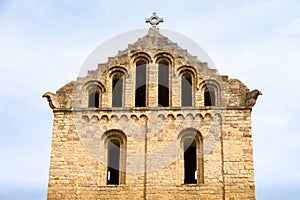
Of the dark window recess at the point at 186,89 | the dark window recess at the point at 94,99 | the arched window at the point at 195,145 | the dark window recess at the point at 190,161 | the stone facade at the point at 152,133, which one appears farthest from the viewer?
the dark window recess at the point at 186,89

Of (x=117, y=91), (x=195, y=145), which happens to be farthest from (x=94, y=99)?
(x=195, y=145)

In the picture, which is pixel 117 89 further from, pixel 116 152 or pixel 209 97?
pixel 209 97

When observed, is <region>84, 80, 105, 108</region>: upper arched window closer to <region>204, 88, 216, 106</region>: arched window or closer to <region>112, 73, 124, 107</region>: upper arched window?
<region>112, 73, 124, 107</region>: upper arched window

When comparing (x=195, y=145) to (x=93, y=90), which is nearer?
(x=195, y=145)

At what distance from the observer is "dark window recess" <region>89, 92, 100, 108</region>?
98.0 feet

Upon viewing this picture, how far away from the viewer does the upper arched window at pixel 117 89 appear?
30266 mm

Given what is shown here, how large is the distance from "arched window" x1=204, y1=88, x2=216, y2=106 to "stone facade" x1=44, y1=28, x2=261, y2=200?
5cm

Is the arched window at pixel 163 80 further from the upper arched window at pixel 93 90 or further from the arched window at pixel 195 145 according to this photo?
the upper arched window at pixel 93 90

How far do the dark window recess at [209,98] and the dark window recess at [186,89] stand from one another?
0.68 meters

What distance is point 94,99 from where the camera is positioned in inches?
1189

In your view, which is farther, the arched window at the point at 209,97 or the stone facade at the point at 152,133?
the arched window at the point at 209,97

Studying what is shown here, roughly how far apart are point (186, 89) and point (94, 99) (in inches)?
160

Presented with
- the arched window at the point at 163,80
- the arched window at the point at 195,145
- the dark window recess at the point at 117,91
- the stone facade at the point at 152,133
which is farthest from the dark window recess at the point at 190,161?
the dark window recess at the point at 117,91

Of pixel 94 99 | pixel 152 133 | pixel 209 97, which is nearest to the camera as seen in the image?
pixel 152 133
